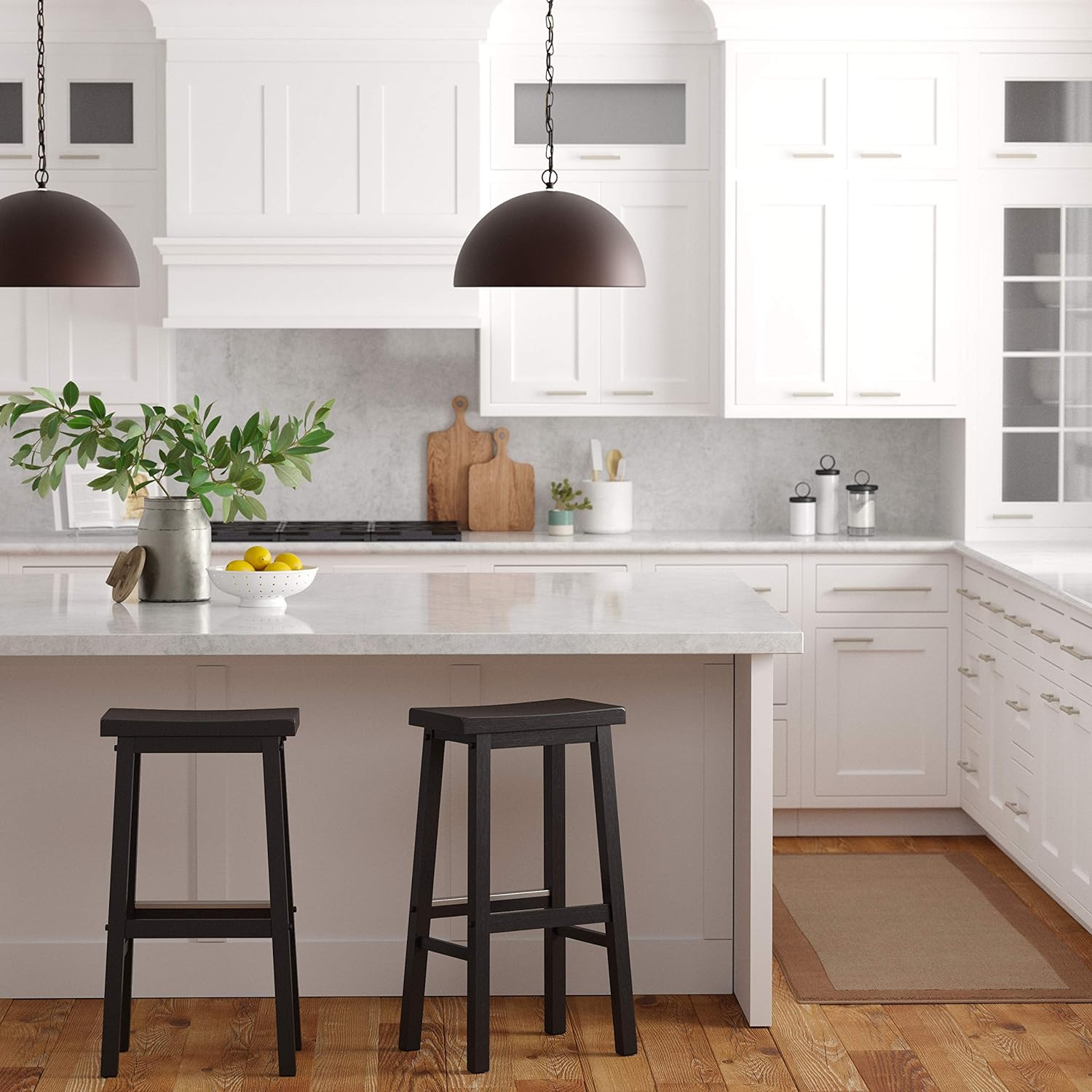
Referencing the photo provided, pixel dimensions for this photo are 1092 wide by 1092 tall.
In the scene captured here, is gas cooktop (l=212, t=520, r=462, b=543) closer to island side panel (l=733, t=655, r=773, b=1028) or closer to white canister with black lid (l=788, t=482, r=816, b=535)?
white canister with black lid (l=788, t=482, r=816, b=535)

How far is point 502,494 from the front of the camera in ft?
17.3

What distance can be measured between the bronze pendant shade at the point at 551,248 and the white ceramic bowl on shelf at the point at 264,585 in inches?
30.2

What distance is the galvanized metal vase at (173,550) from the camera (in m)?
3.24

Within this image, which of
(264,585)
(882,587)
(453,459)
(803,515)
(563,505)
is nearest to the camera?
(264,585)

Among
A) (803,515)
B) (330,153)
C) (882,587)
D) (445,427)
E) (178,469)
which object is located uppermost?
(330,153)

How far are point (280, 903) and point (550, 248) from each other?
1485 millimetres

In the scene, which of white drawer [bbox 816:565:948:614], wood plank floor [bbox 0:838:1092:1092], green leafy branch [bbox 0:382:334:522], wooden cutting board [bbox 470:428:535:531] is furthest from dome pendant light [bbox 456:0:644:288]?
wooden cutting board [bbox 470:428:535:531]

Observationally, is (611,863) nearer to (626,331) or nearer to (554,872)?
(554,872)

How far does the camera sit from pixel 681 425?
536cm

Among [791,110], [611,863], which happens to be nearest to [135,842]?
[611,863]

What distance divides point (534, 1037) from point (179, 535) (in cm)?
138

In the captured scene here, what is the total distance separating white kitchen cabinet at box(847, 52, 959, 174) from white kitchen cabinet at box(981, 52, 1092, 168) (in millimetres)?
123

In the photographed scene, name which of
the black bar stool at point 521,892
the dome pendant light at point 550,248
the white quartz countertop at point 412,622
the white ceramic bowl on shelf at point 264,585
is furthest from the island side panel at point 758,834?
the white ceramic bowl on shelf at point 264,585

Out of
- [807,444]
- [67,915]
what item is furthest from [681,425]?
[67,915]
